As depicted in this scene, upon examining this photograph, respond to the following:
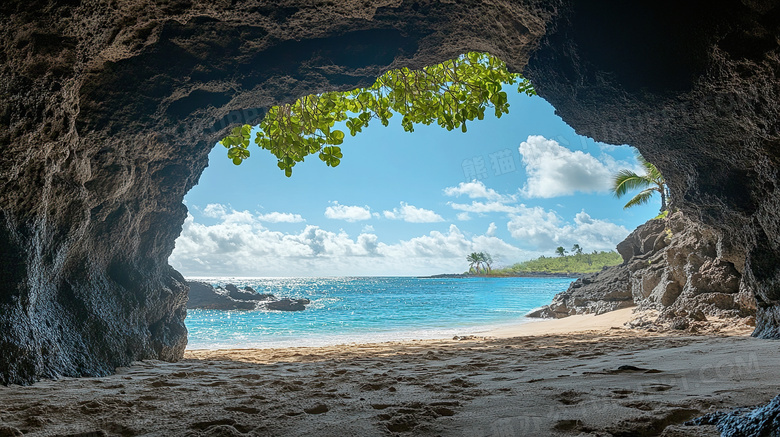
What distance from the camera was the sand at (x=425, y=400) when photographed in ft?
6.10

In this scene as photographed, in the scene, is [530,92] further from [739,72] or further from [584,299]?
[584,299]

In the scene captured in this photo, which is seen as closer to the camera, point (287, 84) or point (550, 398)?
point (550, 398)

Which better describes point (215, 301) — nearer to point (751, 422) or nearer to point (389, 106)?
point (389, 106)

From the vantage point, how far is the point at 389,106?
6344 millimetres

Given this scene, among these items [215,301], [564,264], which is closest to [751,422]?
[215,301]

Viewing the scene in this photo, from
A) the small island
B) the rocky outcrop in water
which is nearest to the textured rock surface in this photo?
the rocky outcrop in water

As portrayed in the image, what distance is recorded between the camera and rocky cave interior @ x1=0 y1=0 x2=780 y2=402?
2.92 m

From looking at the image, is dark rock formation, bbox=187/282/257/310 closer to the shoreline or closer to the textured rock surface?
the shoreline

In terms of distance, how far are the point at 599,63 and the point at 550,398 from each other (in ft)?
10.0

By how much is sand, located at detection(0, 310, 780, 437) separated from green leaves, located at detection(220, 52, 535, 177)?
349 cm

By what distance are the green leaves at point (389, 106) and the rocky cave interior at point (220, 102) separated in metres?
0.78

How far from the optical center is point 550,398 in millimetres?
2248

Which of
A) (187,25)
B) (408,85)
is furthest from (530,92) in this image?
(187,25)

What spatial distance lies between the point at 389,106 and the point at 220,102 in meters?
2.68
